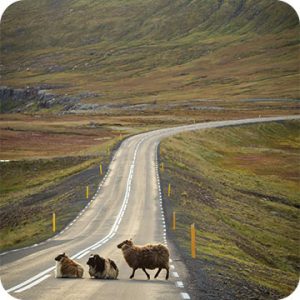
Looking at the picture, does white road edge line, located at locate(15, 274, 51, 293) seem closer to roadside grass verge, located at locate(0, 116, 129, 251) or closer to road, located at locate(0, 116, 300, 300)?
Answer: road, located at locate(0, 116, 300, 300)

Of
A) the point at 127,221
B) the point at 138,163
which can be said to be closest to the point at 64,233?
the point at 127,221

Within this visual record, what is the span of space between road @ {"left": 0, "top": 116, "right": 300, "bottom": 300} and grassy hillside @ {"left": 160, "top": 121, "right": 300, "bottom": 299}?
1.68 meters

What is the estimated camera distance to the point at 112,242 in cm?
3747

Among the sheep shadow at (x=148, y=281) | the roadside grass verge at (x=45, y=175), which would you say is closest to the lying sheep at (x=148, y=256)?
the sheep shadow at (x=148, y=281)

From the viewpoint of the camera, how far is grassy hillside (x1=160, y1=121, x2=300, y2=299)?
3195cm

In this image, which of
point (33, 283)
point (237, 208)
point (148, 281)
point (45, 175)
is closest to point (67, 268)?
point (33, 283)

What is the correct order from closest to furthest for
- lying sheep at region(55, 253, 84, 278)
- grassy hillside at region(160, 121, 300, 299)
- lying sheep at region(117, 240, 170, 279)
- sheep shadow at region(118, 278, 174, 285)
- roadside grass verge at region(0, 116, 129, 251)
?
sheep shadow at region(118, 278, 174, 285) < lying sheep at region(117, 240, 170, 279) < lying sheep at region(55, 253, 84, 278) < grassy hillside at region(160, 121, 300, 299) < roadside grass verge at region(0, 116, 129, 251)

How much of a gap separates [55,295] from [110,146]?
8603cm

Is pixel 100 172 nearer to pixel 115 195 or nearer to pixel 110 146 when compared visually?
pixel 115 195

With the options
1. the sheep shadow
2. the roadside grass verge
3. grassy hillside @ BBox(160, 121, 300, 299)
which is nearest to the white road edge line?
the sheep shadow

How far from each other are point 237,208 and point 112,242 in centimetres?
3192

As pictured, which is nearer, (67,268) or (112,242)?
(67,268)

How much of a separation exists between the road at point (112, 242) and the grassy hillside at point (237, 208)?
1677 mm

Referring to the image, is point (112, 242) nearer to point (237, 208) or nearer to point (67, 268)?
point (67, 268)
